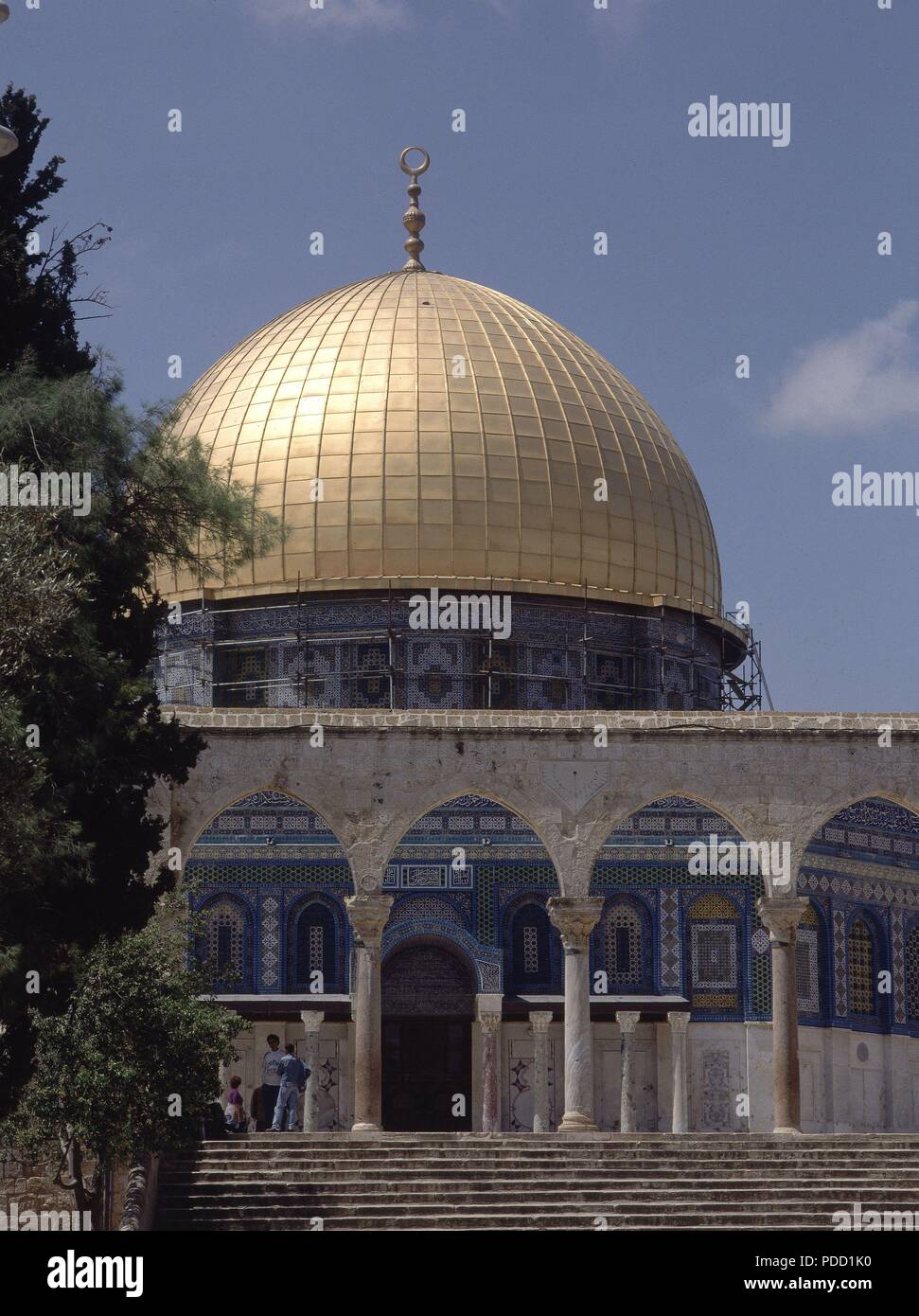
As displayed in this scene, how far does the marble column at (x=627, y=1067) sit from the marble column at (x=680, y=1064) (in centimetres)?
40

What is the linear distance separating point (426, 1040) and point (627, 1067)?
2072mm

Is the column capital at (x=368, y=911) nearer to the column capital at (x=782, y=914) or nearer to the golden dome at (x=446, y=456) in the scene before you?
the column capital at (x=782, y=914)

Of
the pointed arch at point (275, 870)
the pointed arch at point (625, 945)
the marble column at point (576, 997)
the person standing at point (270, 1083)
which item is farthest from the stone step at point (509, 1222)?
the pointed arch at point (625, 945)

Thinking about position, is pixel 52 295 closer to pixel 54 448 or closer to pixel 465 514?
pixel 54 448

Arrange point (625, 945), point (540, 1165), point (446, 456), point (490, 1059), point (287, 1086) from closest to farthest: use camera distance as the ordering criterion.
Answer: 1. point (540, 1165)
2. point (287, 1086)
3. point (490, 1059)
4. point (625, 945)
5. point (446, 456)

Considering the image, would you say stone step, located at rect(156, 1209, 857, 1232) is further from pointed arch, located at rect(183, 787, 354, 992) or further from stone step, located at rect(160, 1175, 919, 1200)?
pointed arch, located at rect(183, 787, 354, 992)

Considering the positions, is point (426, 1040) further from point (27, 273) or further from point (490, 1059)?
point (27, 273)

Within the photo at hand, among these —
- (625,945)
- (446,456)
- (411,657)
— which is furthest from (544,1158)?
(446,456)

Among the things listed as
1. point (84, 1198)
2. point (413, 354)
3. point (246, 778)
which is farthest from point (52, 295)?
point (413, 354)

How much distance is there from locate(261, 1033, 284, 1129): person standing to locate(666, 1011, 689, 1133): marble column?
4.48 meters

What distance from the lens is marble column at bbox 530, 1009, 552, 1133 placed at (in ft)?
77.5

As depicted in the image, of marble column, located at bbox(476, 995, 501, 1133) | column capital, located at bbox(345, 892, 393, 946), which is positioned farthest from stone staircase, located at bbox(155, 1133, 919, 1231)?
marble column, located at bbox(476, 995, 501, 1133)

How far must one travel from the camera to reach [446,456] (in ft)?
82.7
